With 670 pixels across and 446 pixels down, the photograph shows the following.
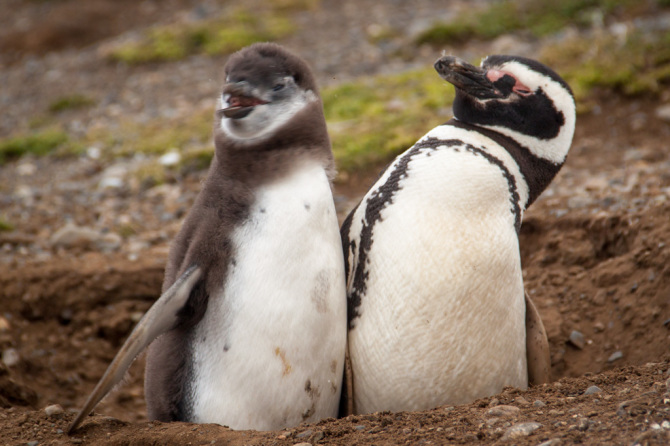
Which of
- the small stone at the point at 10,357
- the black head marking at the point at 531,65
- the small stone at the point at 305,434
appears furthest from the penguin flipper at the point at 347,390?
the small stone at the point at 10,357

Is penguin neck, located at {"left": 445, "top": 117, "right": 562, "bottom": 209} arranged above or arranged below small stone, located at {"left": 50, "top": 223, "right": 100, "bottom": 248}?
above

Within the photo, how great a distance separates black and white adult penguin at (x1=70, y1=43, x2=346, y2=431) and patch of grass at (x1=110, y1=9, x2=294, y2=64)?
5.77 meters

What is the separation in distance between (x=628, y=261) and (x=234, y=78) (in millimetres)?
1817

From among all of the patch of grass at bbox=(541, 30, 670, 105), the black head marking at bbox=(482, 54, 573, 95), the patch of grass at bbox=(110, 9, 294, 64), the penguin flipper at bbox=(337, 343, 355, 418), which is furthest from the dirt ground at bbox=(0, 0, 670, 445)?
the patch of grass at bbox=(110, 9, 294, 64)

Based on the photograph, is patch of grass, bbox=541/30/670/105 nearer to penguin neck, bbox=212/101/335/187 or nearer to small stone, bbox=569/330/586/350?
small stone, bbox=569/330/586/350

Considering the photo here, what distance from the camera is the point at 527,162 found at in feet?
8.68

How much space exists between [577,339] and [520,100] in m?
1.03

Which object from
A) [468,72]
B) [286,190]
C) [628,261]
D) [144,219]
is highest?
[468,72]

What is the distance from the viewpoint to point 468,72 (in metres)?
2.61

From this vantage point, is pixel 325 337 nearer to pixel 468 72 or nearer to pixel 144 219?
pixel 468 72

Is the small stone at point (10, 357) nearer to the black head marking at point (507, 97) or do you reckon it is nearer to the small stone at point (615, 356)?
the black head marking at point (507, 97)

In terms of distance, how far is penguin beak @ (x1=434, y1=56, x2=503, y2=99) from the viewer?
2.59m

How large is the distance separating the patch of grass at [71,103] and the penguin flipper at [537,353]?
5.84 m

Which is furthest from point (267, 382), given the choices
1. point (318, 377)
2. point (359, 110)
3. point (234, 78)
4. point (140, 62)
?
point (140, 62)
